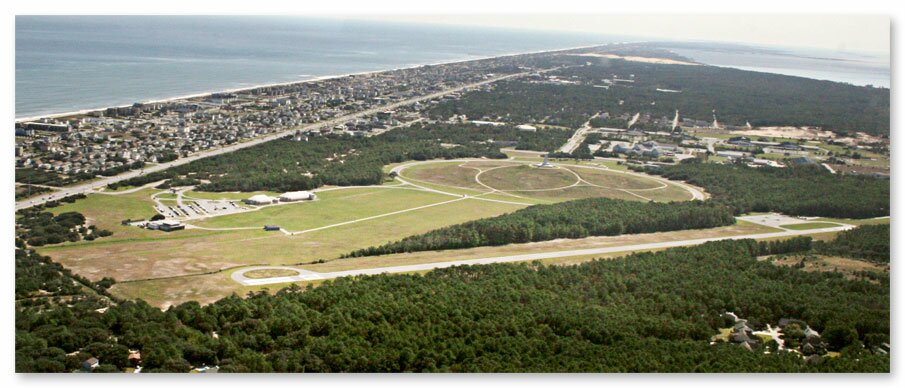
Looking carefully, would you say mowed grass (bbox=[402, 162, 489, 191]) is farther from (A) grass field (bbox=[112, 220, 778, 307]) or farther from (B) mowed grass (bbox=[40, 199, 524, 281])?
(A) grass field (bbox=[112, 220, 778, 307])

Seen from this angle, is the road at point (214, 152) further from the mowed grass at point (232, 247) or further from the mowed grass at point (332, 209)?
the mowed grass at point (332, 209)

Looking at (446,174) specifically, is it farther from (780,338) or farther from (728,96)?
(728,96)

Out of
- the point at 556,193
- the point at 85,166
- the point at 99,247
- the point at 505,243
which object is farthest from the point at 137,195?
the point at 556,193

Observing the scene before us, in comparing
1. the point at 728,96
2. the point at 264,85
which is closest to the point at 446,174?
the point at 728,96

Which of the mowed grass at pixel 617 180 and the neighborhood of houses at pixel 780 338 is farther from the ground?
the mowed grass at pixel 617 180

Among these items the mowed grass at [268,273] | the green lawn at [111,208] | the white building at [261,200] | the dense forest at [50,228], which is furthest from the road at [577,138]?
the dense forest at [50,228]
